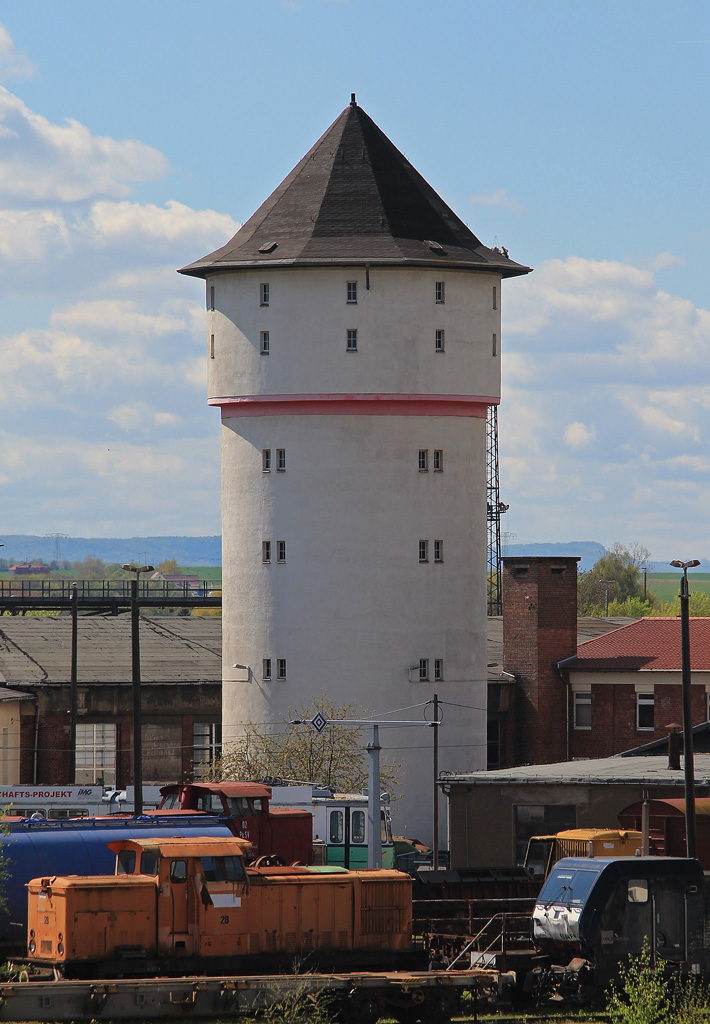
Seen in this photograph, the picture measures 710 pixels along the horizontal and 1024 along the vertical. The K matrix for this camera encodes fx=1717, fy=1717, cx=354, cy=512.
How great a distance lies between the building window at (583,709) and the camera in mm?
71688

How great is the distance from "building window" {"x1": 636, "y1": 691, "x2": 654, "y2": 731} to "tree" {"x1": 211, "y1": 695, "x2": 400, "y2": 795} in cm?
1195

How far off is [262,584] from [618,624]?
97.9 feet

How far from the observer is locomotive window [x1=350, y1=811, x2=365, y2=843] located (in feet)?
157

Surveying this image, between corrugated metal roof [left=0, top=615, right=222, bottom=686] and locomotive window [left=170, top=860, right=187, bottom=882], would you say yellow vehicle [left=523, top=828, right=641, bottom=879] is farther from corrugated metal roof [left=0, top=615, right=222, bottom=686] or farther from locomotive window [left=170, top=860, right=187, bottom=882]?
corrugated metal roof [left=0, top=615, right=222, bottom=686]

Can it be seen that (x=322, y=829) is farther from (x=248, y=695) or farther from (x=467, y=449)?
(x=467, y=449)

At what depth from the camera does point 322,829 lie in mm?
47625

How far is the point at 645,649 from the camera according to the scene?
72.2 m

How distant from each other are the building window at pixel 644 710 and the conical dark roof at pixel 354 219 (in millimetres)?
18264

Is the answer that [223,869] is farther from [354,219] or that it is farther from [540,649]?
[540,649]

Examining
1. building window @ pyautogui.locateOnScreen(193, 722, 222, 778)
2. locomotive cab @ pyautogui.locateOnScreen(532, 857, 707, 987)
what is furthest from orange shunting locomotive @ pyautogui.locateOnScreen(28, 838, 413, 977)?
building window @ pyautogui.locateOnScreen(193, 722, 222, 778)

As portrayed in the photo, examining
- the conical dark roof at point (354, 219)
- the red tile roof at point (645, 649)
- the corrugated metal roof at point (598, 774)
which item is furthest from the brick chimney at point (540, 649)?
the corrugated metal roof at point (598, 774)

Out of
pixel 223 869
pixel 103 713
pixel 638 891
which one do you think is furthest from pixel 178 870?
pixel 103 713

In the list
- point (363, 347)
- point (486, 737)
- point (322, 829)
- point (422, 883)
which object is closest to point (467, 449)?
point (363, 347)

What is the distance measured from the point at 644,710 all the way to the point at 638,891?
4113 cm
